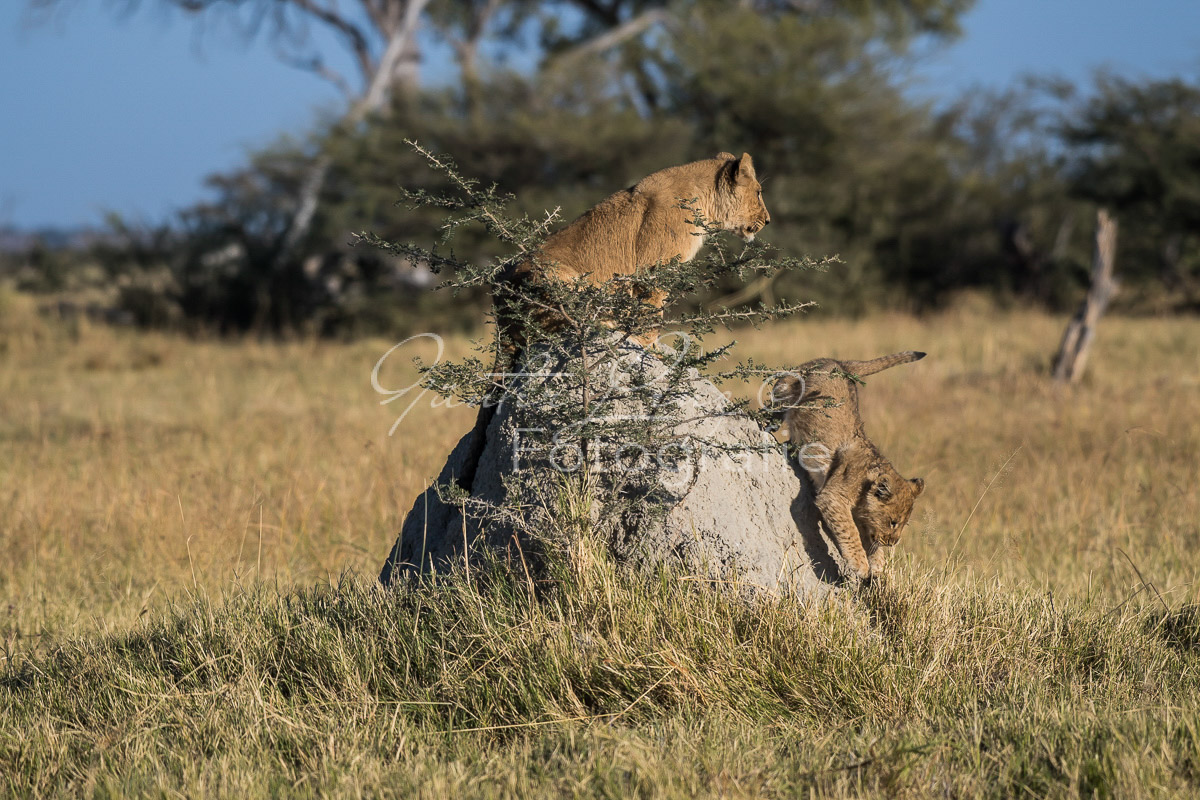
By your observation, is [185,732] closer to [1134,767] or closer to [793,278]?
[1134,767]

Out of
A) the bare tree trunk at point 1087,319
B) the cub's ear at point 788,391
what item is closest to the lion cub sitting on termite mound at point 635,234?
the cub's ear at point 788,391

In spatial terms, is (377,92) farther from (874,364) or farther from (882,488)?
(882,488)

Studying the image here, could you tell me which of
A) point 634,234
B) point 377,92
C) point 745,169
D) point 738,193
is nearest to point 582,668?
point 634,234

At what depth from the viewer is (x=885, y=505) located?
13.8 feet

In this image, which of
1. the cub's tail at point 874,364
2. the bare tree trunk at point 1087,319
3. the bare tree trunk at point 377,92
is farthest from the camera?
the bare tree trunk at point 377,92

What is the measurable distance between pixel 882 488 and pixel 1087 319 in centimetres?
904

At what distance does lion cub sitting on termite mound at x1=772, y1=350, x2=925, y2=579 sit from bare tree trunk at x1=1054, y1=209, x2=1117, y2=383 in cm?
824

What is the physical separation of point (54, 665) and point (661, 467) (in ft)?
8.31

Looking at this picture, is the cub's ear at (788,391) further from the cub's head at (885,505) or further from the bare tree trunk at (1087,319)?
the bare tree trunk at (1087,319)

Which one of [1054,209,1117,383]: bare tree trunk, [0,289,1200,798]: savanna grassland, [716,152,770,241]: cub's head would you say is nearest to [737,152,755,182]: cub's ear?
[716,152,770,241]: cub's head

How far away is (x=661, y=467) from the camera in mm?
4043

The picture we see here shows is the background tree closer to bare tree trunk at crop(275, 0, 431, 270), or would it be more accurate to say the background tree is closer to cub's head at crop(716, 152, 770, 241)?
bare tree trunk at crop(275, 0, 431, 270)

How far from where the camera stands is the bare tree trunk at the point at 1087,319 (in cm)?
1184

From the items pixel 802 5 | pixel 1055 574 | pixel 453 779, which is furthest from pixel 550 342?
pixel 802 5
